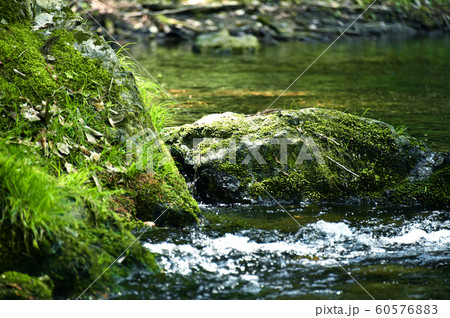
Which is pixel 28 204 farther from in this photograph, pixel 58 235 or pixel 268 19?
pixel 268 19

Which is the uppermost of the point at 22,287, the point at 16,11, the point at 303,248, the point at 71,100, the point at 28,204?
the point at 16,11

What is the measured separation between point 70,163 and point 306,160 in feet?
7.26

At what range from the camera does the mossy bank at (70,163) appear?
9.68 feet

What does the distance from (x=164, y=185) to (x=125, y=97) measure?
0.92 metres

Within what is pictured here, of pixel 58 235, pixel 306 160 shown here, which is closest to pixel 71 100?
pixel 58 235

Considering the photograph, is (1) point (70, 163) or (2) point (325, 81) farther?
(2) point (325, 81)

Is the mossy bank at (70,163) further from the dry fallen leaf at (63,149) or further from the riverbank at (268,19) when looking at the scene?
the riverbank at (268,19)

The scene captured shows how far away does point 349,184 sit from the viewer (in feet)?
16.1

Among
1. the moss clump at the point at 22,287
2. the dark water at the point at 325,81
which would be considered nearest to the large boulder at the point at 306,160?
the dark water at the point at 325,81

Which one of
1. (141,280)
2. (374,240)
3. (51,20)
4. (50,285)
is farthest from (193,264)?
(51,20)

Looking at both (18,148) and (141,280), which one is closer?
(141,280)

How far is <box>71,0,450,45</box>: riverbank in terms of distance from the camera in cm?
2027

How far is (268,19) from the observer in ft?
73.0

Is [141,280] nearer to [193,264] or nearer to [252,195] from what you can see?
[193,264]
